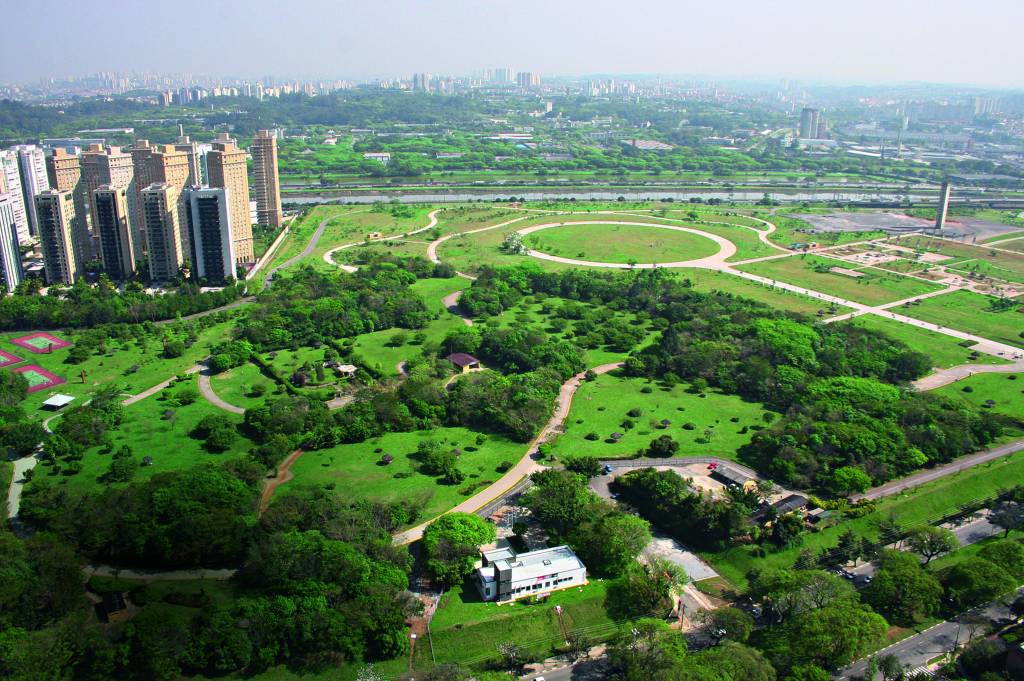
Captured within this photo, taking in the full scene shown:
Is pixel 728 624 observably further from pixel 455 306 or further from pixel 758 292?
pixel 758 292

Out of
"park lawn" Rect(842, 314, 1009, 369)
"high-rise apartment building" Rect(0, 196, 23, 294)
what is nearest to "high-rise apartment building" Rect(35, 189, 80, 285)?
"high-rise apartment building" Rect(0, 196, 23, 294)

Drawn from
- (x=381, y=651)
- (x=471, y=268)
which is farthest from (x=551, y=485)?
(x=471, y=268)

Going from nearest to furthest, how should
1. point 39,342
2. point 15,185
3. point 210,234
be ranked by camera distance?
point 39,342 → point 210,234 → point 15,185

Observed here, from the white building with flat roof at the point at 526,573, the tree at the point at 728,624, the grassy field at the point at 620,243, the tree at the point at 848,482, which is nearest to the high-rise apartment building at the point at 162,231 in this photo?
the grassy field at the point at 620,243

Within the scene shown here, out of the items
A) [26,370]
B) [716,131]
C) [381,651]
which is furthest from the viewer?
[716,131]

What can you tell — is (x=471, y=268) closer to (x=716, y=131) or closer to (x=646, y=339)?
(x=646, y=339)

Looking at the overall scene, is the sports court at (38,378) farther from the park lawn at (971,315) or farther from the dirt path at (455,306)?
the park lawn at (971,315)

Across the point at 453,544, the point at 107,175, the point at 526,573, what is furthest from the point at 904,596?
the point at 107,175
